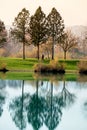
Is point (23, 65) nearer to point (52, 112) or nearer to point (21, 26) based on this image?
point (21, 26)

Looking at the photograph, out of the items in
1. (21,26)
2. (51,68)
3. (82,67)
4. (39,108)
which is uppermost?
(21,26)

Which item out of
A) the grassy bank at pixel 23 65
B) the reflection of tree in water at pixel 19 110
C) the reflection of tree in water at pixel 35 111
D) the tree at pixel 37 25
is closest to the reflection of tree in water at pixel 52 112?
the reflection of tree in water at pixel 35 111

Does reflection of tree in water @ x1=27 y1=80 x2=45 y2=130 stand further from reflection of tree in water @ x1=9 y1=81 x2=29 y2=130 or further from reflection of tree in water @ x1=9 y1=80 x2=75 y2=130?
reflection of tree in water @ x1=9 y1=81 x2=29 y2=130

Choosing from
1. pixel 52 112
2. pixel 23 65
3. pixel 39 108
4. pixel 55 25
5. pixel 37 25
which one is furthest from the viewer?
pixel 55 25

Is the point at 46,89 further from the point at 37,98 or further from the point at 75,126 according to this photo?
the point at 75,126

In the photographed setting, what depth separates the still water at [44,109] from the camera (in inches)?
723

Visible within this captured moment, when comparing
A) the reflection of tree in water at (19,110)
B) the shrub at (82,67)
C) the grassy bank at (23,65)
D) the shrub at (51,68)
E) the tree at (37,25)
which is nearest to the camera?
the reflection of tree in water at (19,110)

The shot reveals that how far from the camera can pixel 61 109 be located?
2319cm

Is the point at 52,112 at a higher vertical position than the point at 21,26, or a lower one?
lower

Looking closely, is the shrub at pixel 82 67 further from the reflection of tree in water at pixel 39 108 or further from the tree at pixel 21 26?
the reflection of tree in water at pixel 39 108

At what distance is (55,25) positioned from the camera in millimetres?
83000

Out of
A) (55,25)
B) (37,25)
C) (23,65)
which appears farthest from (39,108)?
(55,25)

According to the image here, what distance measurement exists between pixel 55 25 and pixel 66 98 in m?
54.7

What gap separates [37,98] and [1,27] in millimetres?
54146
